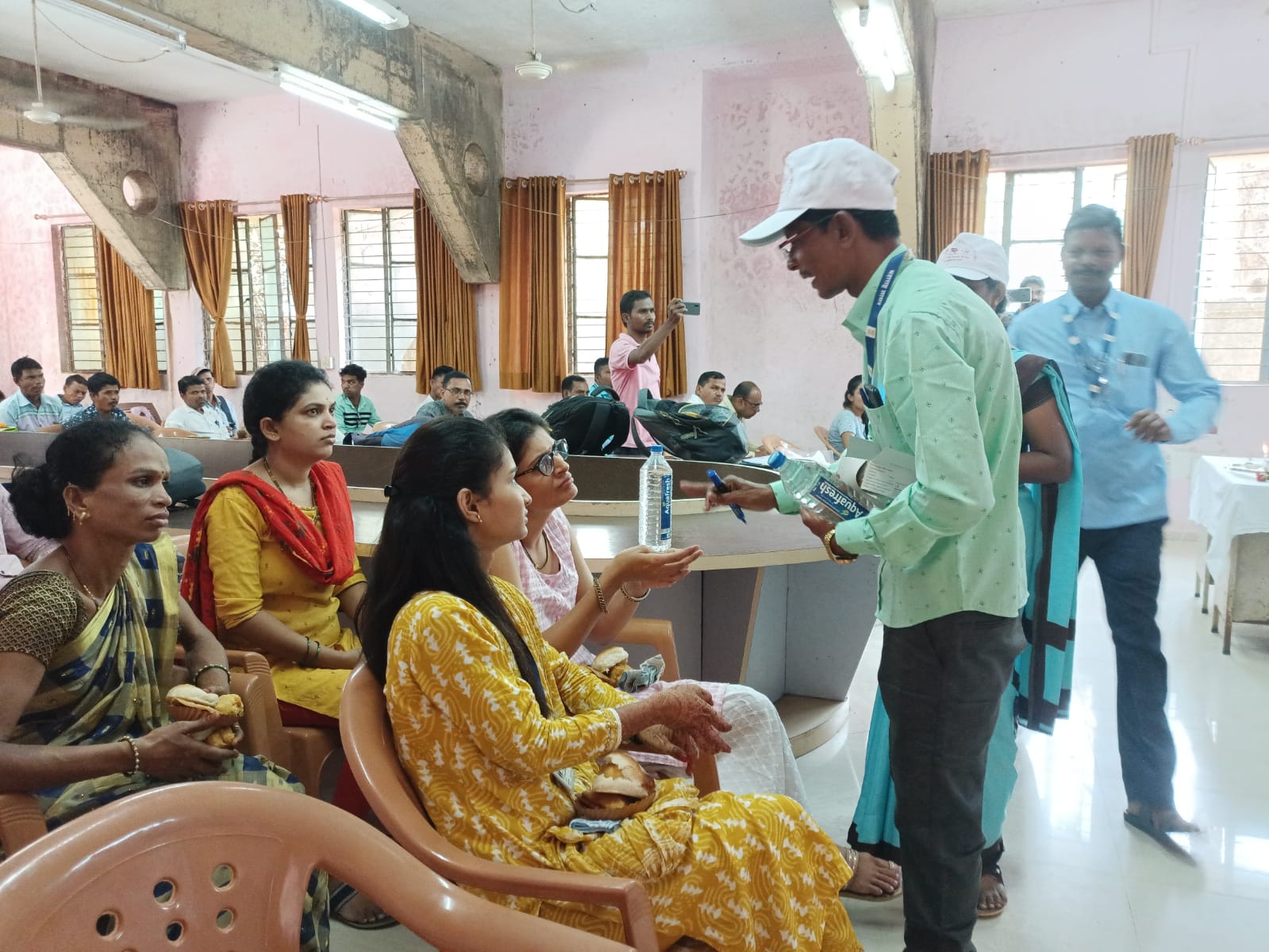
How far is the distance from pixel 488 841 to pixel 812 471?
29.0 inches

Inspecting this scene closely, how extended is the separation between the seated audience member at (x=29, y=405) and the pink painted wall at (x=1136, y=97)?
22.9 ft

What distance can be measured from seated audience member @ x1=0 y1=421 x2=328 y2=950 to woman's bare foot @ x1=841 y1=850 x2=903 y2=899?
1140mm

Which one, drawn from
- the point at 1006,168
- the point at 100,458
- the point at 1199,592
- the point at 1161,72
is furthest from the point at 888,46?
the point at 100,458

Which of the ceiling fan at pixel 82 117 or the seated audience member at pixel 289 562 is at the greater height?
the ceiling fan at pixel 82 117

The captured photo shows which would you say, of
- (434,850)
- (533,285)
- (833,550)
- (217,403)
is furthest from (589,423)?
(217,403)

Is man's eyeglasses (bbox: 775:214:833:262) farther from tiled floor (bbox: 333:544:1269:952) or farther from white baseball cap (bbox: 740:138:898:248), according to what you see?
tiled floor (bbox: 333:544:1269:952)

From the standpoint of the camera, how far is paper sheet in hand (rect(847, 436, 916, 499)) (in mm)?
1369

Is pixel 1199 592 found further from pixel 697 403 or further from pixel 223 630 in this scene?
pixel 223 630

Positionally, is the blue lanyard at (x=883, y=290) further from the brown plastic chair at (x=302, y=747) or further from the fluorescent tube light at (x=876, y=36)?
the fluorescent tube light at (x=876, y=36)

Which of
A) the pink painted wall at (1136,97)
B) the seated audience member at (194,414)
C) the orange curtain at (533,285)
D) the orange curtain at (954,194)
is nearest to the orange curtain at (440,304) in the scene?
the orange curtain at (533,285)

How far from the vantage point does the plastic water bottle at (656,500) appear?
2.33 meters

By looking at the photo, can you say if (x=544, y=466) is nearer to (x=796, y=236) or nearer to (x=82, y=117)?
(x=796, y=236)

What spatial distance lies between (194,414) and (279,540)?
237 inches

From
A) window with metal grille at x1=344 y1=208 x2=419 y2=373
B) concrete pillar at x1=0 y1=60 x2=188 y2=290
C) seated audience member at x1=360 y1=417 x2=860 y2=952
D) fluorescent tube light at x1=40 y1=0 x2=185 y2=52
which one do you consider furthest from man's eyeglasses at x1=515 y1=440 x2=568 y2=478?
concrete pillar at x1=0 y1=60 x2=188 y2=290
